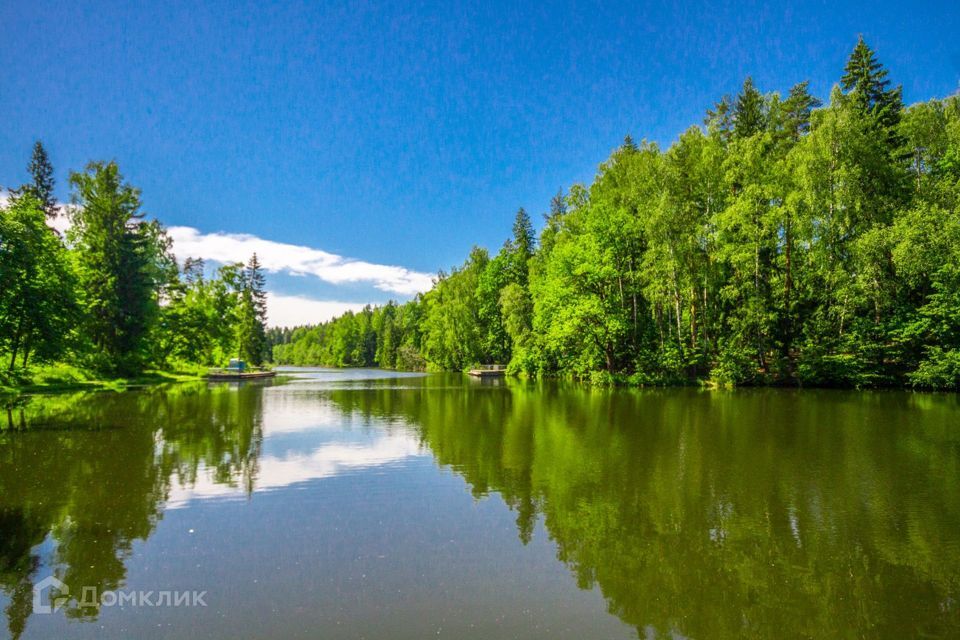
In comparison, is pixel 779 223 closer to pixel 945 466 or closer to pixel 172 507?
pixel 945 466

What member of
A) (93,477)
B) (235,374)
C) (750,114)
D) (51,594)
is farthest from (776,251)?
(235,374)

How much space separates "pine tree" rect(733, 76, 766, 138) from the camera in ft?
144

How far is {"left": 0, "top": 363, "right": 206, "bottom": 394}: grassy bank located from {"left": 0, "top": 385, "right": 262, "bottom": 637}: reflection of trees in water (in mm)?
11329

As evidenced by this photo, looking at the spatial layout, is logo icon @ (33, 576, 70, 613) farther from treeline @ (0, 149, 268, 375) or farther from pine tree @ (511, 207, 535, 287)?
pine tree @ (511, 207, 535, 287)

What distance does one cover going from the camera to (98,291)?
148ft

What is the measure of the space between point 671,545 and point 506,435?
33.3ft

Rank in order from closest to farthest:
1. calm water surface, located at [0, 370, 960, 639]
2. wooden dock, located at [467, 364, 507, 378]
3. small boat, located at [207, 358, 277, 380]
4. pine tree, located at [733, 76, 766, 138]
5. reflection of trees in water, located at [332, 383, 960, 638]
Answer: calm water surface, located at [0, 370, 960, 639] → reflection of trees in water, located at [332, 383, 960, 638] → pine tree, located at [733, 76, 766, 138] → small boat, located at [207, 358, 277, 380] → wooden dock, located at [467, 364, 507, 378]

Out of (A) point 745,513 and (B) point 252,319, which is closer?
(A) point 745,513

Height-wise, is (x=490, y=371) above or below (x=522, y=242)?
below

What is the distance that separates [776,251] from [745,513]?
35737 millimetres

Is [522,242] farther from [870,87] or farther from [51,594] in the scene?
[51,594]

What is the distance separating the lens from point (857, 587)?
598cm

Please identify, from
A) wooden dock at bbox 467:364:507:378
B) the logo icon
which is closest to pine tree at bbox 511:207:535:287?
wooden dock at bbox 467:364:507:378

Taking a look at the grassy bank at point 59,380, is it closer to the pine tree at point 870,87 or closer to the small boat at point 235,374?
the small boat at point 235,374
